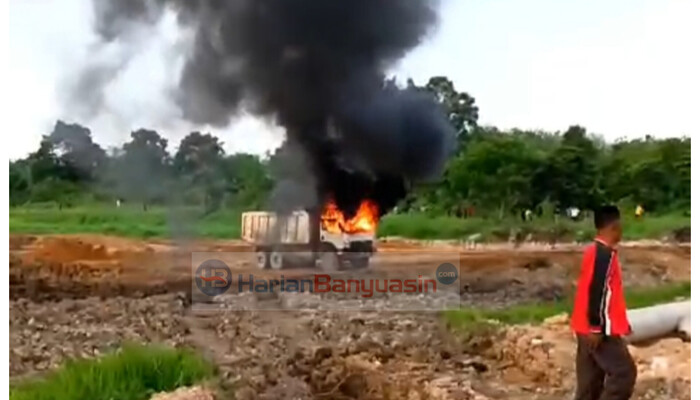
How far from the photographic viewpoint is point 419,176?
3.35 metres

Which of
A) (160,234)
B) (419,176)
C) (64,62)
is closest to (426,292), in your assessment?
(419,176)

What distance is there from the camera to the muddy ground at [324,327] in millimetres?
3264

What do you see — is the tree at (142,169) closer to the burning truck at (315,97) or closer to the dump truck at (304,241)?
the burning truck at (315,97)

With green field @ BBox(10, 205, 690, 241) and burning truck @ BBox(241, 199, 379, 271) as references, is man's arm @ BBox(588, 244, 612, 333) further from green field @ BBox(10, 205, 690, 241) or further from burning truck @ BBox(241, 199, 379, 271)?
burning truck @ BBox(241, 199, 379, 271)

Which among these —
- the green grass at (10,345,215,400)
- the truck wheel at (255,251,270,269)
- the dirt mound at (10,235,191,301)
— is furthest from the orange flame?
the green grass at (10,345,215,400)

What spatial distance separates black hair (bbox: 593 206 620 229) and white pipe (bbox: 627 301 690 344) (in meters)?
0.30

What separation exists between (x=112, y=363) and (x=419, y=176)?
1139mm

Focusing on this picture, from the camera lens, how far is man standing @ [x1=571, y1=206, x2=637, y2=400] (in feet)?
10.2

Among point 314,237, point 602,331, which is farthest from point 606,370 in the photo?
point 314,237

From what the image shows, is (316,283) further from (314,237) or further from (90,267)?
(90,267)

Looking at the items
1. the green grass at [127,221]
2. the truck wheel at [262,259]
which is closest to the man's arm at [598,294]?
the truck wheel at [262,259]

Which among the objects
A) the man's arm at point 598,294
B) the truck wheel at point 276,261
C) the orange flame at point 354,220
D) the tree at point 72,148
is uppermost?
the tree at point 72,148

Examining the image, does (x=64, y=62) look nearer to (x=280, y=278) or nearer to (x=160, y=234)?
(x=160, y=234)

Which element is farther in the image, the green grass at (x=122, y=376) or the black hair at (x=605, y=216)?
the black hair at (x=605, y=216)
